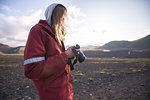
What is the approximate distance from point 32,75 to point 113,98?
511 centimetres

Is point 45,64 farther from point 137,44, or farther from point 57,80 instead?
point 137,44

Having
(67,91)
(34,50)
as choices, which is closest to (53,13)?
(34,50)

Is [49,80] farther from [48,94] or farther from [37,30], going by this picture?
[37,30]

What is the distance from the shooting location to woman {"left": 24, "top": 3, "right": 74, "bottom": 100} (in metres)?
1.29

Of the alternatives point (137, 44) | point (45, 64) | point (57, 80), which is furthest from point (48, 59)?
point (137, 44)

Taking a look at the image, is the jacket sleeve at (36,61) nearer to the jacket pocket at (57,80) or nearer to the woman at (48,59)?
the woman at (48,59)

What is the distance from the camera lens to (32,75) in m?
1.30

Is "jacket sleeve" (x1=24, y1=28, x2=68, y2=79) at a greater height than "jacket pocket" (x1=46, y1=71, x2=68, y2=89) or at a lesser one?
greater

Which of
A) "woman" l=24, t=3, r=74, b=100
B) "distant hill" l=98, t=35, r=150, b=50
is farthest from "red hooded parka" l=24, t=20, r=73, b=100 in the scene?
"distant hill" l=98, t=35, r=150, b=50

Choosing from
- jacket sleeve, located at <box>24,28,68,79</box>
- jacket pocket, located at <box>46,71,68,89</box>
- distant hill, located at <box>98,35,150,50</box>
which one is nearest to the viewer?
jacket sleeve, located at <box>24,28,68,79</box>

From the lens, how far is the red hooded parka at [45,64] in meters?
1.29

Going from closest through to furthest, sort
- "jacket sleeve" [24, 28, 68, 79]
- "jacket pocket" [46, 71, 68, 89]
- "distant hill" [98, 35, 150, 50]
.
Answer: "jacket sleeve" [24, 28, 68, 79] → "jacket pocket" [46, 71, 68, 89] → "distant hill" [98, 35, 150, 50]

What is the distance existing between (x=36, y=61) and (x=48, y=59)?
0.18 metres

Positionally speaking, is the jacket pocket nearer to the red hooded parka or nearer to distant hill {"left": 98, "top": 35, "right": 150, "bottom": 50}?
the red hooded parka
